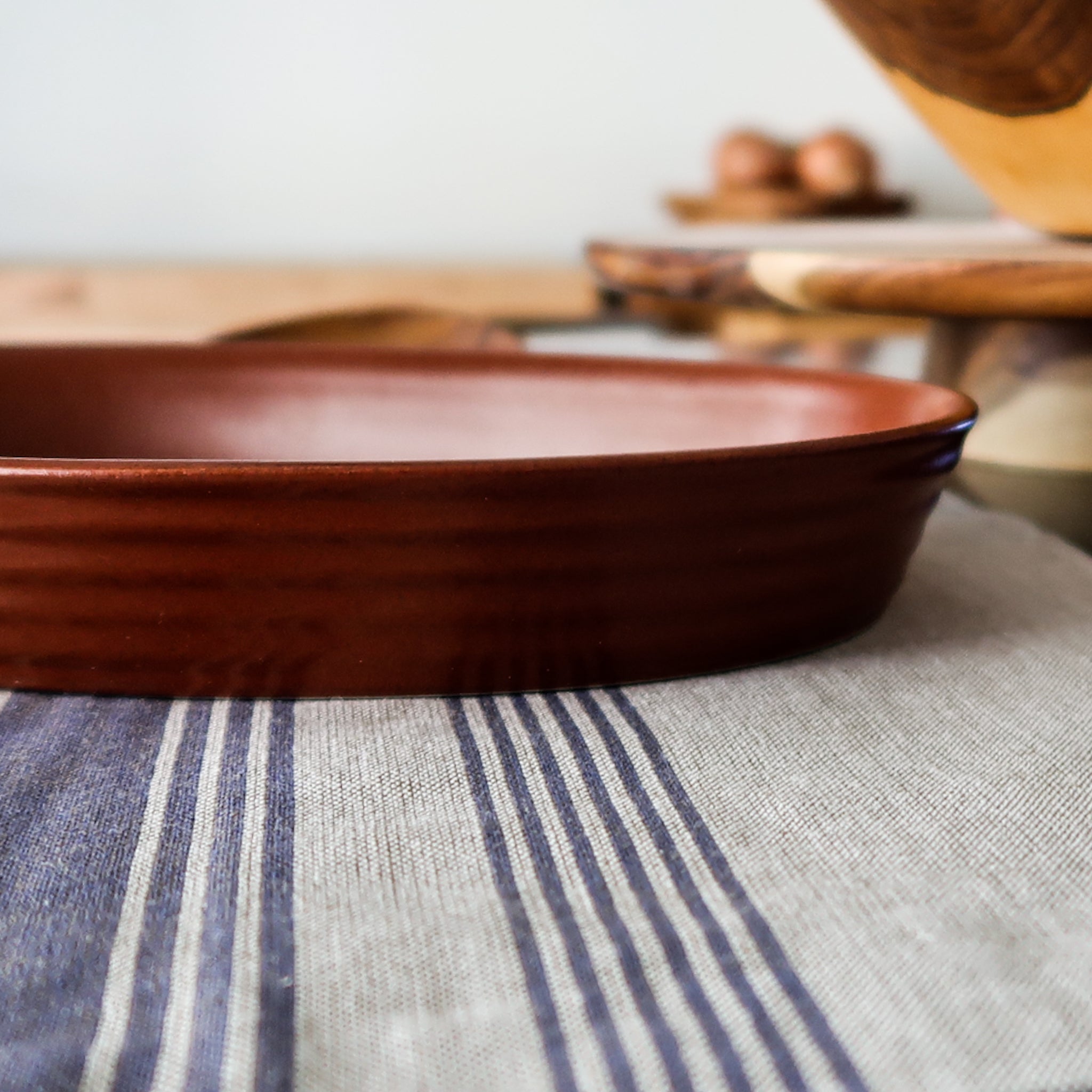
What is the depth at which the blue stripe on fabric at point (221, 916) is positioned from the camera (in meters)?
0.12

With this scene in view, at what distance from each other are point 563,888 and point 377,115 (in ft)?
4.11

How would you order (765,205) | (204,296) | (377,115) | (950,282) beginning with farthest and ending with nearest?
(377,115) < (765,205) < (204,296) < (950,282)

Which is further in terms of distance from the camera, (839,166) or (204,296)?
(839,166)

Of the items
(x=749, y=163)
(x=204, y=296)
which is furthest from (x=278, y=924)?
(x=749, y=163)

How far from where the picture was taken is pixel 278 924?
0.13 meters

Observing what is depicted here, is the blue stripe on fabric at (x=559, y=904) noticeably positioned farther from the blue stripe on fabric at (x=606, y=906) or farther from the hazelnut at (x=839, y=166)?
the hazelnut at (x=839, y=166)

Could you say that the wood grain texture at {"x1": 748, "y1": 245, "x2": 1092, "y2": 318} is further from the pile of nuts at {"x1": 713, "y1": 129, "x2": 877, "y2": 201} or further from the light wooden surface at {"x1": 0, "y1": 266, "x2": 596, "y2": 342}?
the pile of nuts at {"x1": 713, "y1": 129, "x2": 877, "y2": 201}

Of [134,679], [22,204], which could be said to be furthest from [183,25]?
[134,679]

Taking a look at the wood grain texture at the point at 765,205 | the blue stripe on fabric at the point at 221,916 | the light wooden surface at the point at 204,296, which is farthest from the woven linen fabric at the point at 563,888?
the wood grain texture at the point at 765,205

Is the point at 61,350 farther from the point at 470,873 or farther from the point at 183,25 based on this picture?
the point at 183,25

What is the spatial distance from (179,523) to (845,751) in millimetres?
109

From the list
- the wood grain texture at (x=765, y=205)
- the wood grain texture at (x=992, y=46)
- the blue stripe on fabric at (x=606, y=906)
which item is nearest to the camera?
the blue stripe on fabric at (x=606, y=906)

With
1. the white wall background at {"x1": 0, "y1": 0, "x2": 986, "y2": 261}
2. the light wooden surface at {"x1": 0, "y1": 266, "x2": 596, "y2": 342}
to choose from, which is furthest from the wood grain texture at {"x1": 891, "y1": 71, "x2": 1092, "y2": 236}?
the white wall background at {"x1": 0, "y1": 0, "x2": 986, "y2": 261}

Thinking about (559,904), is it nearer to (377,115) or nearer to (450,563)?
(450,563)
